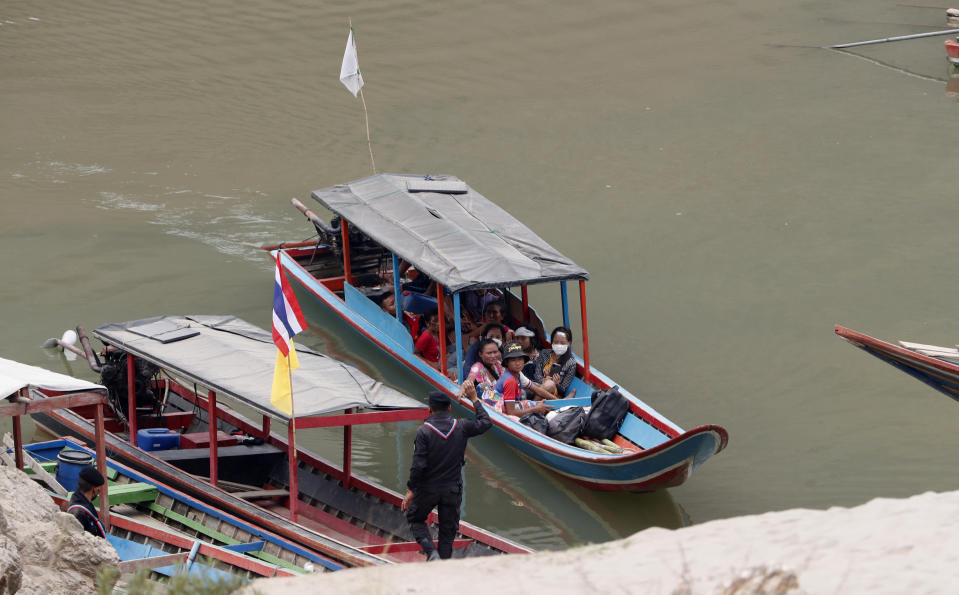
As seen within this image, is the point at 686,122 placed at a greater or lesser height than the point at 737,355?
greater

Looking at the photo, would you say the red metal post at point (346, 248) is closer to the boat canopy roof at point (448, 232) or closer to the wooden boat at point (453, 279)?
the wooden boat at point (453, 279)

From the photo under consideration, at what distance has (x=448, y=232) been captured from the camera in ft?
42.9

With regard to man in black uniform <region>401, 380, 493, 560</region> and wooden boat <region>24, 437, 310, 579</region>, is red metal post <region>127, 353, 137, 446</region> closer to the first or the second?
wooden boat <region>24, 437, 310, 579</region>

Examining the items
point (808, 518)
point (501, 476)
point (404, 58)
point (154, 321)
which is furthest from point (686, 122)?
point (808, 518)

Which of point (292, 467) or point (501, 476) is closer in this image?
point (292, 467)

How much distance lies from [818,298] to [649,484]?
Result: 6.20m

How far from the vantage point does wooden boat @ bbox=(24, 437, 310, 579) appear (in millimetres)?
8109

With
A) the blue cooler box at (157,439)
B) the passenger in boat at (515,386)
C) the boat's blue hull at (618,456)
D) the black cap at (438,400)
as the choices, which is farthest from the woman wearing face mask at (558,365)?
the blue cooler box at (157,439)

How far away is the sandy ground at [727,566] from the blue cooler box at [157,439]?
483 cm

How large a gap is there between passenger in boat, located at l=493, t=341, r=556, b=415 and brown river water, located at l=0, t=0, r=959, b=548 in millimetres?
611

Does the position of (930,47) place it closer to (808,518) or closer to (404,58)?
(404,58)

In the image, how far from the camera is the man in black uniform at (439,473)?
8.48m

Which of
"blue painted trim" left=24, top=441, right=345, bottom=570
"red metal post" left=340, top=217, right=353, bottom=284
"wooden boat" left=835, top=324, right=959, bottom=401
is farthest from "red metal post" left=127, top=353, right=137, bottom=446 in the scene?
"wooden boat" left=835, top=324, right=959, bottom=401

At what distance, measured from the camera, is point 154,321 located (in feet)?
35.2
